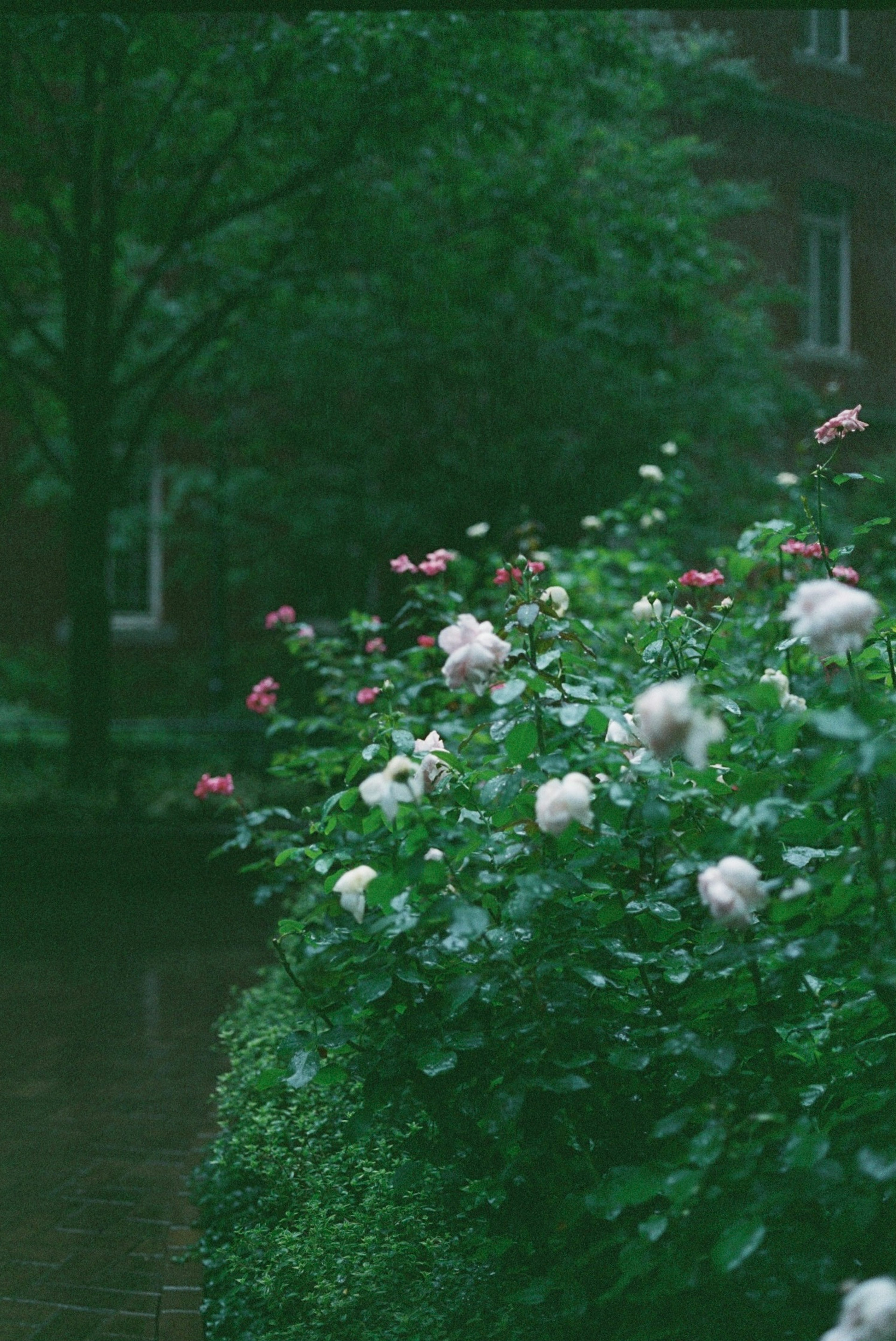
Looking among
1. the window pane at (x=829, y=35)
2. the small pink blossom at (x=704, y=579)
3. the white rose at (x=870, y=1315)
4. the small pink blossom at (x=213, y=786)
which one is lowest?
the white rose at (x=870, y=1315)

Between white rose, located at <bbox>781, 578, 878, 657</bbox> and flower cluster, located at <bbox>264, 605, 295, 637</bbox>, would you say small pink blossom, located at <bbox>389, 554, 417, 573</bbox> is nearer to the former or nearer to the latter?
flower cluster, located at <bbox>264, 605, 295, 637</bbox>

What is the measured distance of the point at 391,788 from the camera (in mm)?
2242

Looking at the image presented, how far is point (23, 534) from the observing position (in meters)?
17.7

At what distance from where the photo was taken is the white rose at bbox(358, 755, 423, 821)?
7.30ft

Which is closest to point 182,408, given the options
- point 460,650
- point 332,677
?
point 332,677

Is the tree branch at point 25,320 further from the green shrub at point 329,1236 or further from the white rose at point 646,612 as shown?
the white rose at point 646,612

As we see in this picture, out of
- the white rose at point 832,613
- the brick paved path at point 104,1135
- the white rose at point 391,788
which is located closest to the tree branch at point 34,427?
the brick paved path at point 104,1135

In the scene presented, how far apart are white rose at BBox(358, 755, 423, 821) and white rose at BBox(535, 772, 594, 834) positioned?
232mm

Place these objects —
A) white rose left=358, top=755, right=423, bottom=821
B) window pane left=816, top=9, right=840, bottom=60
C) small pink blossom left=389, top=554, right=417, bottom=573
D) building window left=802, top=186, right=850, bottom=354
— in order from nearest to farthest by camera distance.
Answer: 1. white rose left=358, top=755, right=423, bottom=821
2. small pink blossom left=389, top=554, right=417, bottom=573
3. window pane left=816, top=9, right=840, bottom=60
4. building window left=802, top=186, right=850, bottom=354

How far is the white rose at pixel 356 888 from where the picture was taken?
2.39 meters

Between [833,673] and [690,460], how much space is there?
400 inches

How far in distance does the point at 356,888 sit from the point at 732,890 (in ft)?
2.41

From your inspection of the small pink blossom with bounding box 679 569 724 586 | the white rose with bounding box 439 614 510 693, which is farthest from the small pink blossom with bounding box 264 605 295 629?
the white rose with bounding box 439 614 510 693

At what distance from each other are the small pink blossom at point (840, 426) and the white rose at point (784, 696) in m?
0.55
